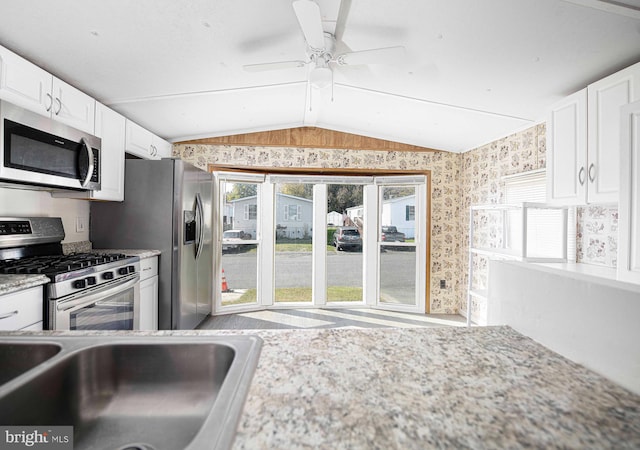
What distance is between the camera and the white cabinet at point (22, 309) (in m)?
1.55

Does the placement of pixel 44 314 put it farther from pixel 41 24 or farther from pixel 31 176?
pixel 41 24

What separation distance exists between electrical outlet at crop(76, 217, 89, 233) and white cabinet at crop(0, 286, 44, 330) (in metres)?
1.40

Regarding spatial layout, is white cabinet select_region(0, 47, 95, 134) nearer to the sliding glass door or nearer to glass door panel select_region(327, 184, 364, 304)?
the sliding glass door

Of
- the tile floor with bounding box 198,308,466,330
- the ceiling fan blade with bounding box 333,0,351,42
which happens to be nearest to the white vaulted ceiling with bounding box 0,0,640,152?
the ceiling fan blade with bounding box 333,0,351,42

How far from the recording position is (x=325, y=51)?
219cm

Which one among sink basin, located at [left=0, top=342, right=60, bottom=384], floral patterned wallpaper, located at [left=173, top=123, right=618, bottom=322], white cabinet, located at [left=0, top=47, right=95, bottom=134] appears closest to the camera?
sink basin, located at [left=0, top=342, right=60, bottom=384]

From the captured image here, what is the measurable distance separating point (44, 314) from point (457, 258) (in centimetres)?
432

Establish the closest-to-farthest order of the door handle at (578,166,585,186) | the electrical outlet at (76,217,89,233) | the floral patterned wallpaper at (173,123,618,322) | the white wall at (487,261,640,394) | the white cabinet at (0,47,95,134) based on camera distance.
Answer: the white wall at (487,261,640,394), the white cabinet at (0,47,95,134), the door handle at (578,166,585,186), the electrical outlet at (76,217,89,233), the floral patterned wallpaper at (173,123,618,322)

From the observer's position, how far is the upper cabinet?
192cm

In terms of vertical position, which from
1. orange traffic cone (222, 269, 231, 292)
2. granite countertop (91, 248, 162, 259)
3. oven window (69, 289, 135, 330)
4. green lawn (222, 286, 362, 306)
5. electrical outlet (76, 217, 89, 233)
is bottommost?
green lawn (222, 286, 362, 306)

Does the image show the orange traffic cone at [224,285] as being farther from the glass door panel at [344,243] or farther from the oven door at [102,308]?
the oven door at [102,308]

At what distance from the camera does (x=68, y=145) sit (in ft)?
7.49

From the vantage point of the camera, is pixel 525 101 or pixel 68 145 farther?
pixel 525 101

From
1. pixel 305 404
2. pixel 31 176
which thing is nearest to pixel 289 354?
pixel 305 404
